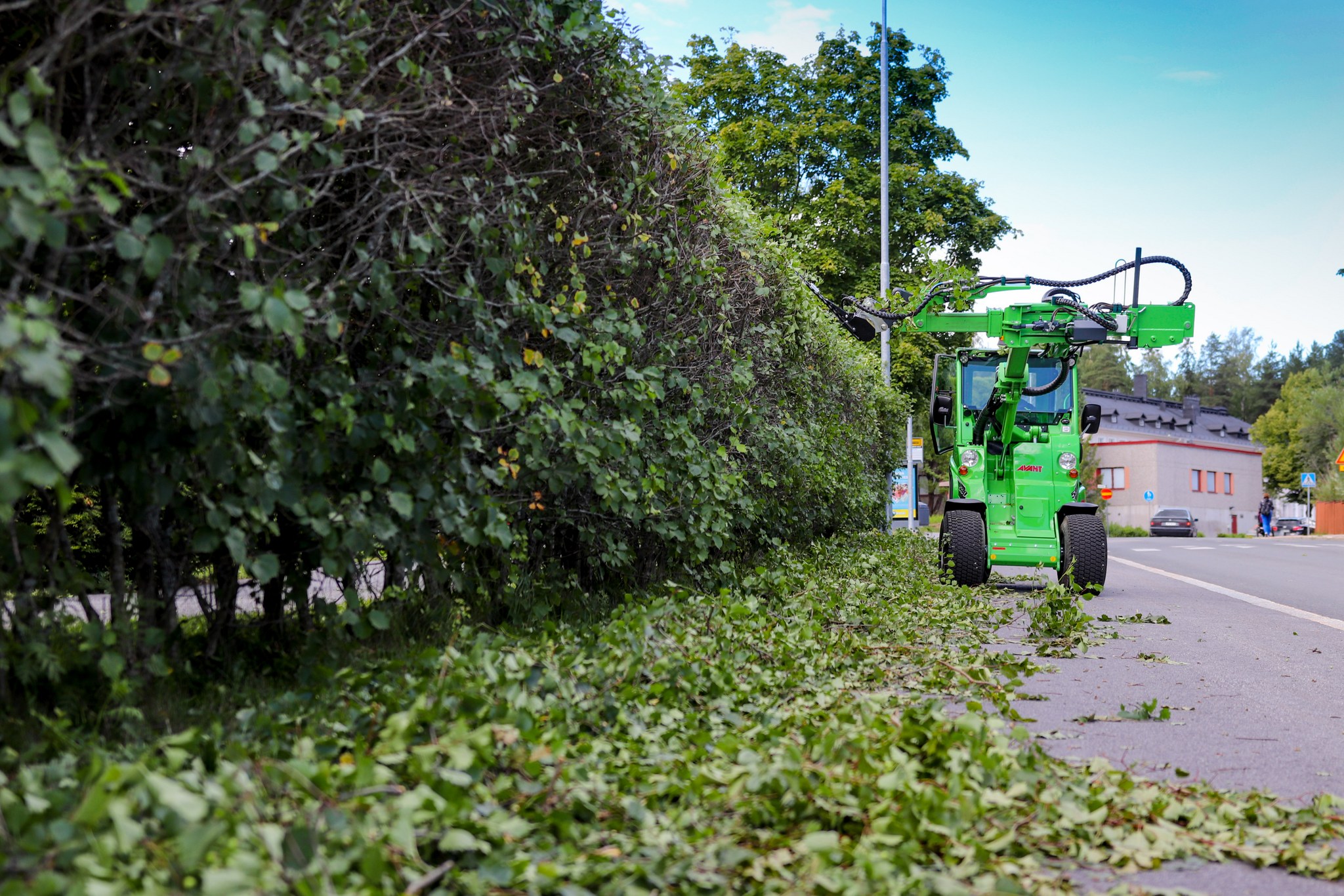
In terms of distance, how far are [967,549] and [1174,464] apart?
66843 millimetres

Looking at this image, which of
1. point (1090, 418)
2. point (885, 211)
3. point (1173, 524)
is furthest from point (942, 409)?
point (1173, 524)

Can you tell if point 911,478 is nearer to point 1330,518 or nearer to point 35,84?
point 35,84

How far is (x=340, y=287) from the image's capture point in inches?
144

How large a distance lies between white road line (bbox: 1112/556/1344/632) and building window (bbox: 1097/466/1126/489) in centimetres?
5787

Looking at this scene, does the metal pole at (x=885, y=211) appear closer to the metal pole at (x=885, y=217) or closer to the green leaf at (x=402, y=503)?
the metal pole at (x=885, y=217)

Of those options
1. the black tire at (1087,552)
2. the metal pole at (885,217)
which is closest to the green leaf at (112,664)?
the black tire at (1087,552)

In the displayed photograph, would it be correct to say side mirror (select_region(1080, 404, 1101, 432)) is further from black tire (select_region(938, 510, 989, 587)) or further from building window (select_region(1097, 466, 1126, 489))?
building window (select_region(1097, 466, 1126, 489))

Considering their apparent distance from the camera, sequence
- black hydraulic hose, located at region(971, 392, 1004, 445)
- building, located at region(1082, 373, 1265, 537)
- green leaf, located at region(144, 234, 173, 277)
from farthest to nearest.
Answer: building, located at region(1082, 373, 1265, 537)
black hydraulic hose, located at region(971, 392, 1004, 445)
green leaf, located at region(144, 234, 173, 277)

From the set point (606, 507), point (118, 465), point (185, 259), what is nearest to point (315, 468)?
point (118, 465)

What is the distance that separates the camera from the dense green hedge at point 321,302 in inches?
102

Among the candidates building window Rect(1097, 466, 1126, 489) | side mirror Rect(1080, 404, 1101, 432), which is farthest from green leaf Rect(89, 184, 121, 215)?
building window Rect(1097, 466, 1126, 489)

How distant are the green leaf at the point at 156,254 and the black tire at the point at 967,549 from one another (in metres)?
9.44

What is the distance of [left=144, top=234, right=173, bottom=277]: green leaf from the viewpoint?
2.43m

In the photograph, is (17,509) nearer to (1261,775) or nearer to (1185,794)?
(1185,794)
